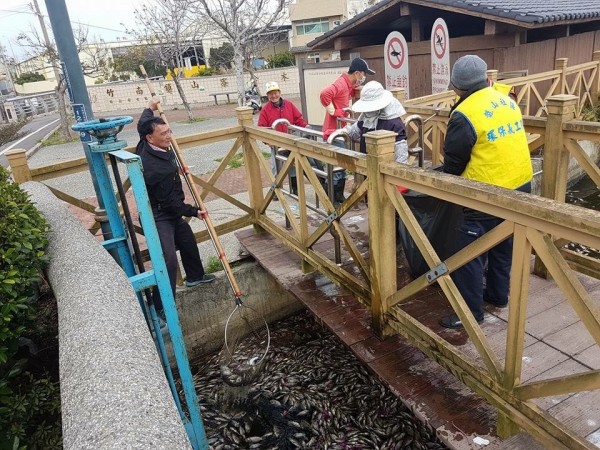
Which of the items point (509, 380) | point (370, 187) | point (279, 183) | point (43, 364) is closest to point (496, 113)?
point (370, 187)

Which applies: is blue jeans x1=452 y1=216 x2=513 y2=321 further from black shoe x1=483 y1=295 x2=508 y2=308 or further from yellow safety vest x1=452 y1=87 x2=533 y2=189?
yellow safety vest x1=452 y1=87 x2=533 y2=189

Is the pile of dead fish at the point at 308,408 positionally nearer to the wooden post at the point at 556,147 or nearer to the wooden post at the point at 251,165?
the wooden post at the point at 251,165

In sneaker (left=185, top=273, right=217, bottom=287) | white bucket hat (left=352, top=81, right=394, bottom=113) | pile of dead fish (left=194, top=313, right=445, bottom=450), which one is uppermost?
white bucket hat (left=352, top=81, right=394, bottom=113)

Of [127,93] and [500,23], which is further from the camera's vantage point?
[127,93]

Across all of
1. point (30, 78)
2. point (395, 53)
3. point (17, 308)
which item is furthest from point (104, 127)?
point (30, 78)

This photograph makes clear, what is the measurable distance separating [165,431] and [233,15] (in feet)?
53.2

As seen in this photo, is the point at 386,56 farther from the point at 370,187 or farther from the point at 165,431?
the point at 165,431

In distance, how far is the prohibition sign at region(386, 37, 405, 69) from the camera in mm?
8406

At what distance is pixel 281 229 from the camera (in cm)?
480

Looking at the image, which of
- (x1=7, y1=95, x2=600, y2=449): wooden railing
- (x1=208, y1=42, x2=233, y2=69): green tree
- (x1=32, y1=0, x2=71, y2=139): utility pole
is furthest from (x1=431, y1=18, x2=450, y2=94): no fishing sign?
(x1=208, y1=42, x2=233, y2=69): green tree

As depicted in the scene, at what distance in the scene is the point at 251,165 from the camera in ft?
16.6

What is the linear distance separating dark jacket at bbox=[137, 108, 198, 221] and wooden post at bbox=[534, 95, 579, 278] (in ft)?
9.40

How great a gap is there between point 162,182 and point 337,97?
2531 millimetres

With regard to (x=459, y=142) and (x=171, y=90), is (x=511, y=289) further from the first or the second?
(x=171, y=90)
